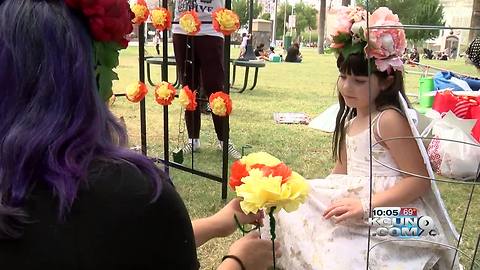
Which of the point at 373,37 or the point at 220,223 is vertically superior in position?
the point at 373,37

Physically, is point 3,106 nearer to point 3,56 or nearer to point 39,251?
point 3,56

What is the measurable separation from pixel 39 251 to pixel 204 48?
9.11 feet

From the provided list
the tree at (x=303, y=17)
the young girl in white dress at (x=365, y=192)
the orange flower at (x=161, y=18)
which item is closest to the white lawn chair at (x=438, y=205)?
the young girl in white dress at (x=365, y=192)

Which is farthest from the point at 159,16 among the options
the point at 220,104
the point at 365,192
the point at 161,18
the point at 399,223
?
the point at 399,223

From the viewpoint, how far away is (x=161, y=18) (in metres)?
2.69

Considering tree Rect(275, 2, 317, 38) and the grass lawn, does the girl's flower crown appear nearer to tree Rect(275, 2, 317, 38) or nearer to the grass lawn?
the grass lawn

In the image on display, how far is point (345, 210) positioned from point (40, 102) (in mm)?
1304

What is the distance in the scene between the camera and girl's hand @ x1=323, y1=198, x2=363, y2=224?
6.03 ft

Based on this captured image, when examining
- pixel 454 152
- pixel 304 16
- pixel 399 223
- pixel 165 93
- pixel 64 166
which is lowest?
pixel 454 152

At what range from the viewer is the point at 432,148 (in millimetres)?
3689

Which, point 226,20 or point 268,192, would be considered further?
A: point 226,20

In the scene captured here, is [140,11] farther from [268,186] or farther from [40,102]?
[40,102]

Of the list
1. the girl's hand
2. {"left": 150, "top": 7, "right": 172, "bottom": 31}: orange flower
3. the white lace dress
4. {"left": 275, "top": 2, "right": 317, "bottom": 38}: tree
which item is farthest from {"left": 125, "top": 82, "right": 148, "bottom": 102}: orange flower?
{"left": 275, "top": 2, "right": 317, "bottom": 38}: tree

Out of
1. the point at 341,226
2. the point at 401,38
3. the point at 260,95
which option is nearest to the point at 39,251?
the point at 341,226
